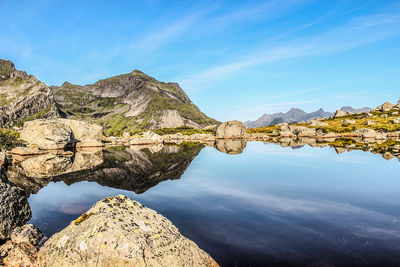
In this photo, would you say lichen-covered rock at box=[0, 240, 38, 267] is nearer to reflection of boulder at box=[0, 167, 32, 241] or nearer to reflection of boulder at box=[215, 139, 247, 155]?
reflection of boulder at box=[0, 167, 32, 241]

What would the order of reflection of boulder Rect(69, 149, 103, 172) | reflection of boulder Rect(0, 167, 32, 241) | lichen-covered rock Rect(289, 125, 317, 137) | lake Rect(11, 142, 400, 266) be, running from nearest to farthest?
lake Rect(11, 142, 400, 266) → reflection of boulder Rect(0, 167, 32, 241) → reflection of boulder Rect(69, 149, 103, 172) → lichen-covered rock Rect(289, 125, 317, 137)

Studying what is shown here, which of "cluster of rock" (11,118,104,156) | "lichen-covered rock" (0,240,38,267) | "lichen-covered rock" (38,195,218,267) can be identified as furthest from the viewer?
"cluster of rock" (11,118,104,156)

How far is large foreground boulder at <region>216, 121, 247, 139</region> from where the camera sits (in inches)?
4850

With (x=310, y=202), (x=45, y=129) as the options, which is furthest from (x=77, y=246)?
(x=45, y=129)

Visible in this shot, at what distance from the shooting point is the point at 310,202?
60.3ft

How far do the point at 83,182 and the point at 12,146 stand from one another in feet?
185

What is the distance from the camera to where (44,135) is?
232 feet

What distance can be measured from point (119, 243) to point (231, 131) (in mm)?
117187

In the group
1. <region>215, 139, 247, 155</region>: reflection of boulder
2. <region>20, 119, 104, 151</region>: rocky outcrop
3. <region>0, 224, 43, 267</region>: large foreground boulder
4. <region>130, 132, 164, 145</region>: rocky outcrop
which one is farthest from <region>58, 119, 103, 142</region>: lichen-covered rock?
<region>0, 224, 43, 267</region>: large foreground boulder

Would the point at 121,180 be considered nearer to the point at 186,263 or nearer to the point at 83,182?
the point at 83,182

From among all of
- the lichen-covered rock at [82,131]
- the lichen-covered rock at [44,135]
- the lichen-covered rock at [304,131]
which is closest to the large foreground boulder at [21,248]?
the lichen-covered rock at [44,135]

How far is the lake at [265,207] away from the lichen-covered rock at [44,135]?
45536 mm

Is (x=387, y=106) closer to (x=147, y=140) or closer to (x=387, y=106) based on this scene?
(x=387, y=106)

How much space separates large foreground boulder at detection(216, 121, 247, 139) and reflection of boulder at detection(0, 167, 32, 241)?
11184 centimetres
